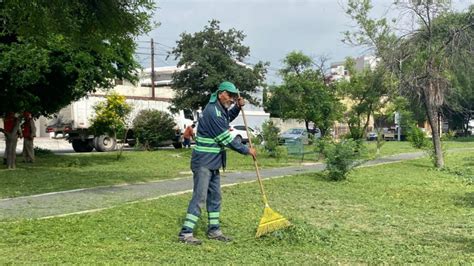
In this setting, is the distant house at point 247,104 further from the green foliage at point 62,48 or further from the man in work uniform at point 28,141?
the green foliage at point 62,48

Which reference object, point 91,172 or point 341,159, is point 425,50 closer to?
point 341,159

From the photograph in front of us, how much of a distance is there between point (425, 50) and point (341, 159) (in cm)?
587

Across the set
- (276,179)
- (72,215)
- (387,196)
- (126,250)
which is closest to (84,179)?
(276,179)

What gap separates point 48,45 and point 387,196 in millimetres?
8372

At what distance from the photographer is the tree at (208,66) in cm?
2604

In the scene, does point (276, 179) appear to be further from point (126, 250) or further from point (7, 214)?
point (126, 250)

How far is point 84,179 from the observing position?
13.6 m

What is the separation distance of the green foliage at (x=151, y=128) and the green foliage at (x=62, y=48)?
339 inches

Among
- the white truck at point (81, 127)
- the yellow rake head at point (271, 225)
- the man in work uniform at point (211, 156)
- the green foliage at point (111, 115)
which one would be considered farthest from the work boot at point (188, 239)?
the white truck at point (81, 127)

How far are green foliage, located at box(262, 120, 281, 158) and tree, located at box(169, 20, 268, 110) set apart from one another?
5090 mm

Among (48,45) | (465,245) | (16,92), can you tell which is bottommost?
(465,245)

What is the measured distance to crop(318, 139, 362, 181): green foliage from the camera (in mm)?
13391

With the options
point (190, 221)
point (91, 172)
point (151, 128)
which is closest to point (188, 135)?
point (151, 128)

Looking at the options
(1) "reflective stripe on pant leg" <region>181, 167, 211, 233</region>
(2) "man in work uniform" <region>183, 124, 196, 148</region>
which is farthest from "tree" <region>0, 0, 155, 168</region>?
(2) "man in work uniform" <region>183, 124, 196, 148</region>
